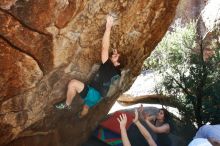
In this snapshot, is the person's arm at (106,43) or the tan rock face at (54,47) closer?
the tan rock face at (54,47)

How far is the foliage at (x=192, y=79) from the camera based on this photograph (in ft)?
36.4

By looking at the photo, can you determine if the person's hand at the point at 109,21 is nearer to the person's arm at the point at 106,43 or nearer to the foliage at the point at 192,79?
the person's arm at the point at 106,43

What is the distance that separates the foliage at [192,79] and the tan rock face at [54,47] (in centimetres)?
330

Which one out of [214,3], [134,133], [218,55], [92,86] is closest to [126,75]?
[134,133]

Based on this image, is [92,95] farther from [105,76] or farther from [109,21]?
[109,21]

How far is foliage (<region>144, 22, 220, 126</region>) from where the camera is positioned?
11109 mm

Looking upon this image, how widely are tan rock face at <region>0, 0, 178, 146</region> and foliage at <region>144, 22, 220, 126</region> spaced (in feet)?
10.8

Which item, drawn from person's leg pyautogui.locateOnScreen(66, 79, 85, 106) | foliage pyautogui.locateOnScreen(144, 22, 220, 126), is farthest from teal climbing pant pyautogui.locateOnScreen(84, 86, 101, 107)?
foliage pyautogui.locateOnScreen(144, 22, 220, 126)

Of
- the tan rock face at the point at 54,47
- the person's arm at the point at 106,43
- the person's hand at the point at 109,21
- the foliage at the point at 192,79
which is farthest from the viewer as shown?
the foliage at the point at 192,79

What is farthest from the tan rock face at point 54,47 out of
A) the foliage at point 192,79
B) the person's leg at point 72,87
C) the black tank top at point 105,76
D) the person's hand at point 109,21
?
the foliage at point 192,79

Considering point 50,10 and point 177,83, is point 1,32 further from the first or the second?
point 177,83

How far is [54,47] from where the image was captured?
21.4 ft

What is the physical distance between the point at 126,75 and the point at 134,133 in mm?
1398

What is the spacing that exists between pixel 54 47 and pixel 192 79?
627 cm
